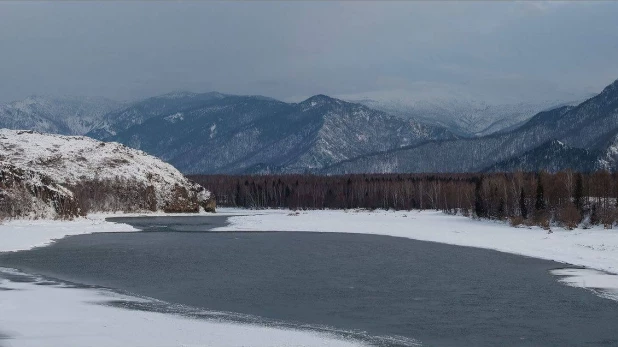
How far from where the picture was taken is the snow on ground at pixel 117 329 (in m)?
21.1

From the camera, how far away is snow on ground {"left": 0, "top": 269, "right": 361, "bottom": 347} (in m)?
21.1

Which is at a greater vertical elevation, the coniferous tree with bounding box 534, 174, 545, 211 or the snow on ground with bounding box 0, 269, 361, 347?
the coniferous tree with bounding box 534, 174, 545, 211

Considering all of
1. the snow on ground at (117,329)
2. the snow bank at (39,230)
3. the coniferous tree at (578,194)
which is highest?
the coniferous tree at (578,194)

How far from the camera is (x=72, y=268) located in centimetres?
4041

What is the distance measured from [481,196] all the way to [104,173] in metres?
75.8

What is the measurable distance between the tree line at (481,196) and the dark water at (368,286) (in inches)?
1192

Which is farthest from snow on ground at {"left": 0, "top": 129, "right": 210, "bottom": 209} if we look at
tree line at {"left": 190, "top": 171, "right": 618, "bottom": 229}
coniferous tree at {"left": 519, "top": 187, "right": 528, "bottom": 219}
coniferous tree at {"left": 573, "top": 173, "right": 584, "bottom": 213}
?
coniferous tree at {"left": 573, "top": 173, "right": 584, "bottom": 213}

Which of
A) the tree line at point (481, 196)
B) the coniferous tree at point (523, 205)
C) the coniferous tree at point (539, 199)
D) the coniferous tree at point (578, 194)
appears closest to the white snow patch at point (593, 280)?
the tree line at point (481, 196)

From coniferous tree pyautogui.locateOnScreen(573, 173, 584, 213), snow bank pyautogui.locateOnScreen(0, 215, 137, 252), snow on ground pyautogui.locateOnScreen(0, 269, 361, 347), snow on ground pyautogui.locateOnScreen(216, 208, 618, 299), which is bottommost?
snow on ground pyautogui.locateOnScreen(216, 208, 618, 299)

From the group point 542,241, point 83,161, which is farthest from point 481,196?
point 83,161

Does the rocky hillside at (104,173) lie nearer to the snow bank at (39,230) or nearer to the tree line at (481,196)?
the tree line at (481,196)

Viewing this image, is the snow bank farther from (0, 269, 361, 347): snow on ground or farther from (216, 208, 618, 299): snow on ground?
(0, 269, 361, 347): snow on ground

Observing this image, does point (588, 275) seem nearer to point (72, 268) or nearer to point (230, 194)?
point (72, 268)

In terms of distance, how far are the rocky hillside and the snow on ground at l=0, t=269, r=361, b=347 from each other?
98.7m
